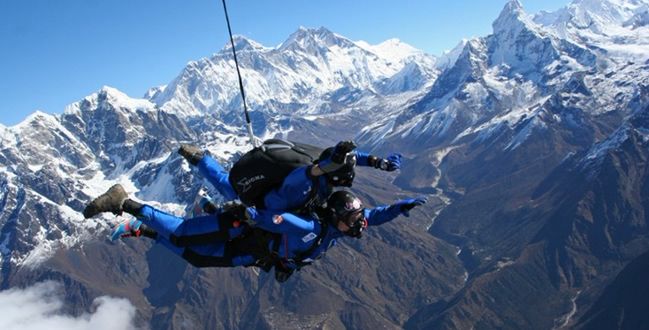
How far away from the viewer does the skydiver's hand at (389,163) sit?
1883cm

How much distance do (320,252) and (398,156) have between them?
4.62 m

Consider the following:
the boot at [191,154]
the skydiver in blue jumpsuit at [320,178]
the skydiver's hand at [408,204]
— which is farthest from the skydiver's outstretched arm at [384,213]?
the boot at [191,154]

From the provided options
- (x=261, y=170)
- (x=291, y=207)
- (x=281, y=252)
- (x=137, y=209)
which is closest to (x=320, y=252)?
(x=281, y=252)

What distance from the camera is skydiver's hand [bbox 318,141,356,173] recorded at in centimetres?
1638

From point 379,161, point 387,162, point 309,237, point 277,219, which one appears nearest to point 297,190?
point 277,219

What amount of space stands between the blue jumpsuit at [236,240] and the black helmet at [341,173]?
1759mm

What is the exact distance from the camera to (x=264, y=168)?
60.1 ft

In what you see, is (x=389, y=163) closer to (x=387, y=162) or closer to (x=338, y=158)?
(x=387, y=162)

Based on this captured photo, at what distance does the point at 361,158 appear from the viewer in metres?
19.5

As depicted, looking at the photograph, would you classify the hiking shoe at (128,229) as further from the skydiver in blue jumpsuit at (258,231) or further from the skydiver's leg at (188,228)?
the skydiver's leg at (188,228)

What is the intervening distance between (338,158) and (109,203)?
316 inches

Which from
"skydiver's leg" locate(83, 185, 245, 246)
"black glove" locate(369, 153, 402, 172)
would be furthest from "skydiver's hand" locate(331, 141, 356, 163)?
"skydiver's leg" locate(83, 185, 245, 246)

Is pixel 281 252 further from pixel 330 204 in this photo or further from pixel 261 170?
pixel 261 170

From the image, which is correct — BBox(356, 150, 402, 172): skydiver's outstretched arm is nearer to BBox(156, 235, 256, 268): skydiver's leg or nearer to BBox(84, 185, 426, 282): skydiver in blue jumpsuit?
BBox(84, 185, 426, 282): skydiver in blue jumpsuit
